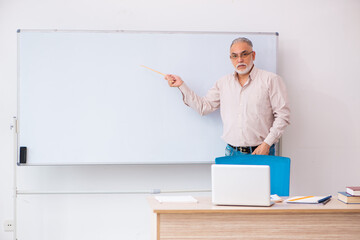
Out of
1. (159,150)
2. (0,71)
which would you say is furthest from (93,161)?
(0,71)

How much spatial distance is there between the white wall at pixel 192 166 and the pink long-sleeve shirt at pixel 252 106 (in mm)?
424

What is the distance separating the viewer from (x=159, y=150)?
12.0ft

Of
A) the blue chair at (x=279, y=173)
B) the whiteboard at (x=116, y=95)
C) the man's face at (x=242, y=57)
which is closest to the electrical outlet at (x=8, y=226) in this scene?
the whiteboard at (x=116, y=95)

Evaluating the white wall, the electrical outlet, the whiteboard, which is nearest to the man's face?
the whiteboard

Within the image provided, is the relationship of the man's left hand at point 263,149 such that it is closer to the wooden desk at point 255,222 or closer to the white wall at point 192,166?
the white wall at point 192,166

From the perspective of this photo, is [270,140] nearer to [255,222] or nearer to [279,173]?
[279,173]

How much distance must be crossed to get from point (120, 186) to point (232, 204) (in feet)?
5.77

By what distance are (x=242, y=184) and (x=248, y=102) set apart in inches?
56.1

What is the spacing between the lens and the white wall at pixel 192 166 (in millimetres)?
3709

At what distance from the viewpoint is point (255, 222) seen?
2.19m

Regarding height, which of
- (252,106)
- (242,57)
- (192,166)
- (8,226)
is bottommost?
(8,226)

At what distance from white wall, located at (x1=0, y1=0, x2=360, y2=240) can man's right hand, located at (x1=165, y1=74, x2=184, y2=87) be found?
0.46m

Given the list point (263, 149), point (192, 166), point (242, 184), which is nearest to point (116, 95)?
point (192, 166)

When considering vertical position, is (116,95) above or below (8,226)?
above
